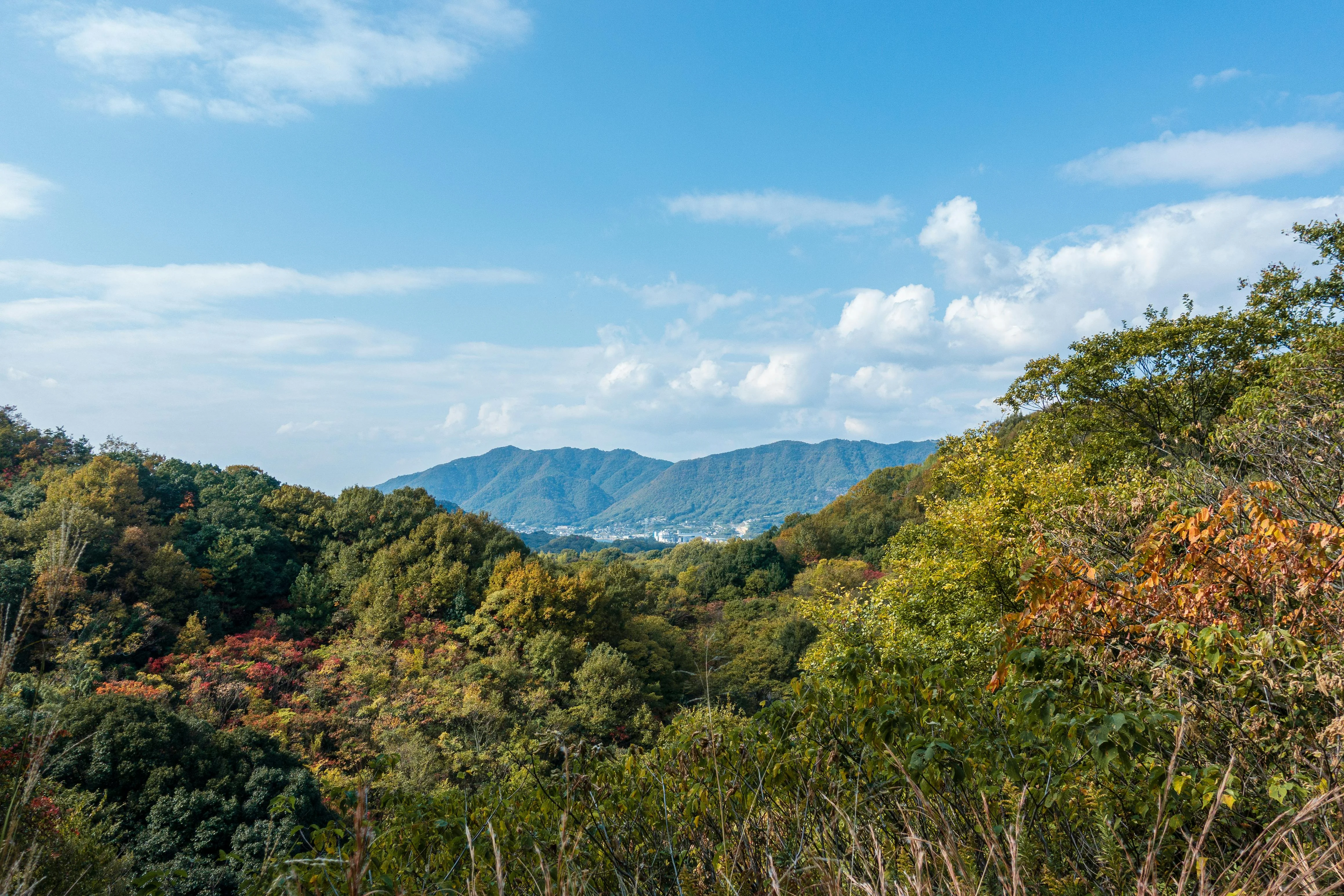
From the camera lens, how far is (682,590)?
1528 inches

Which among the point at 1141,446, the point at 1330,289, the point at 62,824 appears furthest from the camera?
the point at 1141,446

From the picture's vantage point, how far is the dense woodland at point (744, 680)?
207 cm

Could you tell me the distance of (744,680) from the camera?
22.1 meters

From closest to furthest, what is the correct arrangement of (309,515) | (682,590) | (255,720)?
(255,720)
(309,515)
(682,590)

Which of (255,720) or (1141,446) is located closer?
(1141,446)

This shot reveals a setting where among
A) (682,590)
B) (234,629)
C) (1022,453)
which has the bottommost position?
(682,590)

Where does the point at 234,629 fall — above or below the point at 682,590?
above

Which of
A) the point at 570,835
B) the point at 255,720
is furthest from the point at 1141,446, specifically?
the point at 255,720

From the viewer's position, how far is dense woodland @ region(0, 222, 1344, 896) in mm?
2070

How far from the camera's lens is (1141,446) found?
14.2 meters

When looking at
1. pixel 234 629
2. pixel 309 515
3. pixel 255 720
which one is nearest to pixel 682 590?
pixel 309 515

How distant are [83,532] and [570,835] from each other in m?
23.5

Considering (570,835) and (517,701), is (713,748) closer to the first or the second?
(570,835)

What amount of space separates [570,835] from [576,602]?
787 inches
